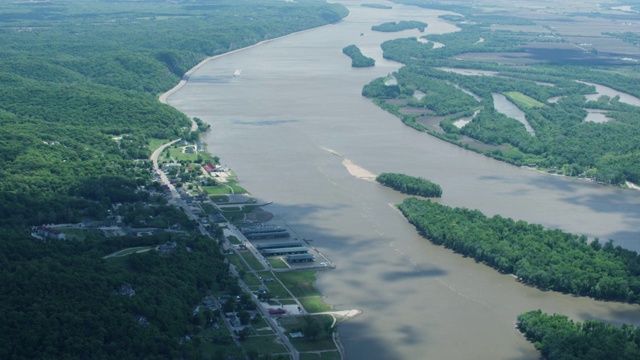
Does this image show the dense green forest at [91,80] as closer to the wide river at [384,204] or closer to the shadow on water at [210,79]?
the shadow on water at [210,79]

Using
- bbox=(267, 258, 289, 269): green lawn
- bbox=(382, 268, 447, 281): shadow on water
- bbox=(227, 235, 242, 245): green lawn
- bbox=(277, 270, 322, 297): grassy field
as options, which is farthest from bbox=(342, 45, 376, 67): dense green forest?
bbox=(277, 270, 322, 297): grassy field

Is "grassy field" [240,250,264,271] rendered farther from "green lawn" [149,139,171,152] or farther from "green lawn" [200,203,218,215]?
"green lawn" [149,139,171,152]

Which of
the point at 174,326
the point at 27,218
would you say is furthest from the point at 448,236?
the point at 27,218

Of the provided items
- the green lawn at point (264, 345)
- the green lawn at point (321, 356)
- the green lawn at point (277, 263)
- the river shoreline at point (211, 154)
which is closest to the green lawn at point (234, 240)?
the green lawn at point (277, 263)

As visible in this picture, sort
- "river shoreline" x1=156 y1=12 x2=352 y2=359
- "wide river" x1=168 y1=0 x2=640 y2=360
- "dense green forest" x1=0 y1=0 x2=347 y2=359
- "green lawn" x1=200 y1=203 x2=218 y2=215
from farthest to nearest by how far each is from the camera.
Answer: "green lawn" x1=200 y1=203 x2=218 y2=215
"wide river" x1=168 y1=0 x2=640 y2=360
"river shoreline" x1=156 y1=12 x2=352 y2=359
"dense green forest" x1=0 y1=0 x2=347 y2=359

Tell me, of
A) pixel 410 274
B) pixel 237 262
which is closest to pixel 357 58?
pixel 237 262

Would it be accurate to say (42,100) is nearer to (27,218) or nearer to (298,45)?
(27,218)

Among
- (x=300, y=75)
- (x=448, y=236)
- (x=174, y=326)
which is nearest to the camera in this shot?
(x=174, y=326)
